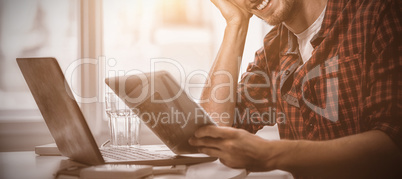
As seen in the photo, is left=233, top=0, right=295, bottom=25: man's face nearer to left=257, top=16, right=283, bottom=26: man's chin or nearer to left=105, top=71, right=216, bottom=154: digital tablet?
left=257, top=16, right=283, bottom=26: man's chin

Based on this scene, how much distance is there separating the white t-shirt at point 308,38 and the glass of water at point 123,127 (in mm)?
663

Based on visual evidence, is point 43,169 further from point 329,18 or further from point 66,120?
point 329,18

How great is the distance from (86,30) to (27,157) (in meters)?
0.60

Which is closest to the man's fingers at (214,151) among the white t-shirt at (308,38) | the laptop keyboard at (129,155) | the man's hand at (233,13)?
the laptop keyboard at (129,155)

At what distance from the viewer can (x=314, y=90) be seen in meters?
1.26

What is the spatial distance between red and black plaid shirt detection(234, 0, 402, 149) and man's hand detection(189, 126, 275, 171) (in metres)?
0.36

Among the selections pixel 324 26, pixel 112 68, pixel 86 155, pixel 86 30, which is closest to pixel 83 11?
pixel 86 30

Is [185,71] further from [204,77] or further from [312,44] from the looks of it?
[312,44]

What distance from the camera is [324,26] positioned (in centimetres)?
127

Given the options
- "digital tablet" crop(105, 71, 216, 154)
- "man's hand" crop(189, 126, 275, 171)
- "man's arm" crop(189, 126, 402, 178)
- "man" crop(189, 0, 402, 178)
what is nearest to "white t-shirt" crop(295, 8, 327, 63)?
"man" crop(189, 0, 402, 178)

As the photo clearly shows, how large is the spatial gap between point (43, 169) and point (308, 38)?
3.10ft

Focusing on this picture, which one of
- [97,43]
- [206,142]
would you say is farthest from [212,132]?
[97,43]

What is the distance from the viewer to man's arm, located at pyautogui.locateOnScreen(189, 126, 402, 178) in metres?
0.91

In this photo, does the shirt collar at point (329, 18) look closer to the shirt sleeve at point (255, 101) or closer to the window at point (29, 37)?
the shirt sleeve at point (255, 101)
